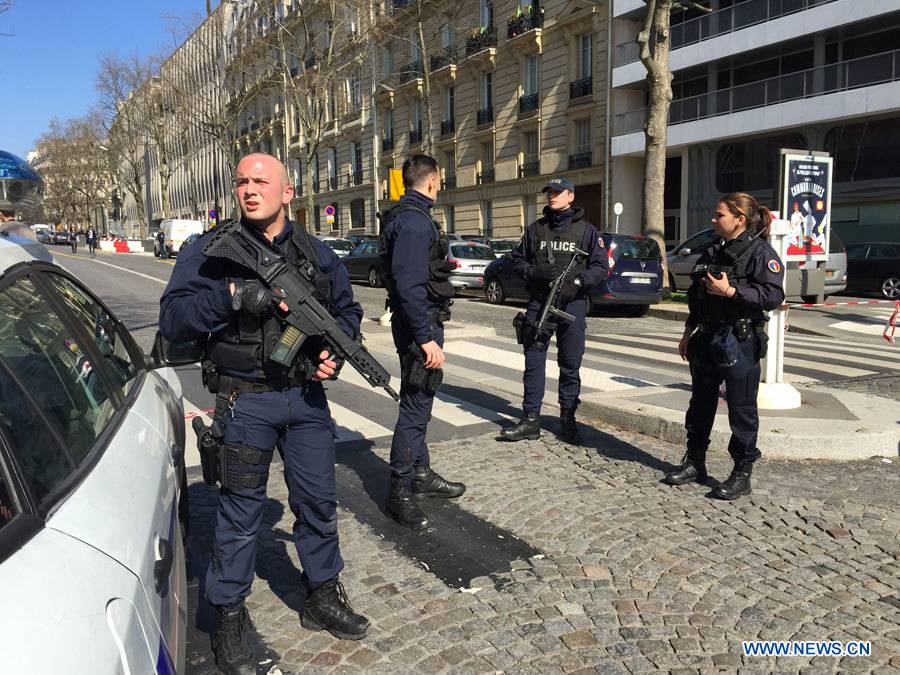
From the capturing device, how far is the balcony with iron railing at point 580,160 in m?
30.5

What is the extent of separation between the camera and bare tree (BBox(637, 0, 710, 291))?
1673 cm

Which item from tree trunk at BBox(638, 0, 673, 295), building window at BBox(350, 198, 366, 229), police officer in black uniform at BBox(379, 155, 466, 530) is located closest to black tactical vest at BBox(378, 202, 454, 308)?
police officer in black uniform at BBox(379, 155, 466, 530)

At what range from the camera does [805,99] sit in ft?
77.4

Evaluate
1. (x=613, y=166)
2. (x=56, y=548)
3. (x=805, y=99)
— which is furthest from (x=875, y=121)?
(x=56, y=548)

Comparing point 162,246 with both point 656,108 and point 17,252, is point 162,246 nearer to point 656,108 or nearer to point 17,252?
point 656,108

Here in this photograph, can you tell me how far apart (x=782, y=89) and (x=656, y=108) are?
10.3 meters

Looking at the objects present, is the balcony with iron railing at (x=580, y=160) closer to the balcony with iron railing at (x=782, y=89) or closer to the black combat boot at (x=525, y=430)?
the balcony with iron railing at (x=782, y=89)

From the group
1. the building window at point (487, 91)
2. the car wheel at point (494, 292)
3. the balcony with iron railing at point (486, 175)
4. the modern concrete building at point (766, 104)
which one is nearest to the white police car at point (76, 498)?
the car wheel at point (494, 292)

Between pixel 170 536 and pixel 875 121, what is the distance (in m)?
25.7

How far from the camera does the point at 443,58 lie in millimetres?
38344

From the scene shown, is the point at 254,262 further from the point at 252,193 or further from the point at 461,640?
the point at 461,640

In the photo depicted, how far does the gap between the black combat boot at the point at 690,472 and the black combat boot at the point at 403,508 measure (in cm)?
160

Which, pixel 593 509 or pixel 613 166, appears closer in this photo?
pixel 593 509

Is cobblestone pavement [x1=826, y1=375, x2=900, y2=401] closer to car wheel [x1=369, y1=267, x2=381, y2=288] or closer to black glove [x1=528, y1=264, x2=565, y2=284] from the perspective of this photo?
black glove [x1=528, y1=264, x2=565, y2=284]
